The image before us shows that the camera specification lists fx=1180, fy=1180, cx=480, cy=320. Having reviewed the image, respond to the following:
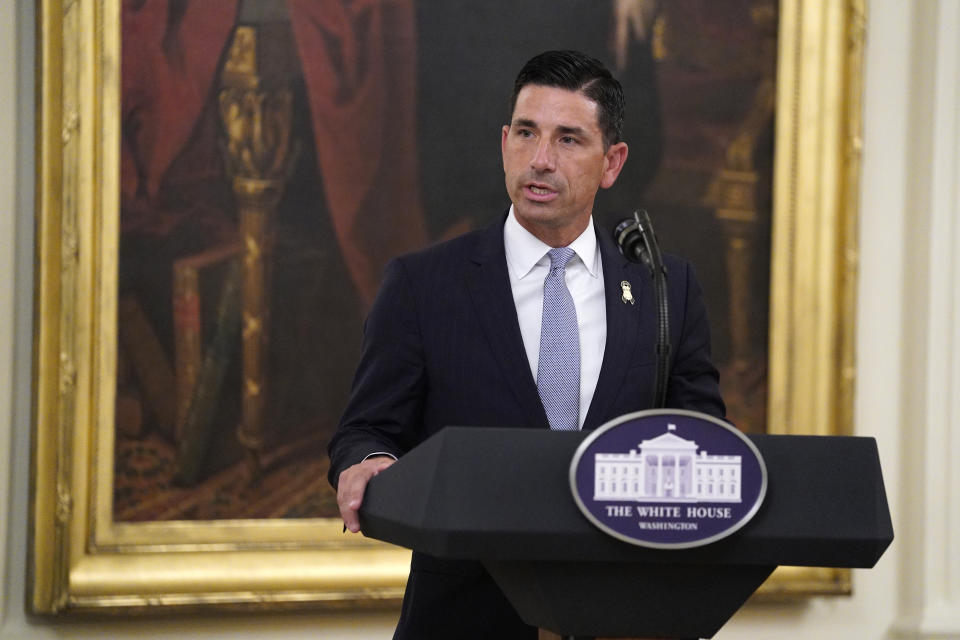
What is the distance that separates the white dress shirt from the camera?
2.34 meters

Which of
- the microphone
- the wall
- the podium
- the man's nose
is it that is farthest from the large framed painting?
the podium

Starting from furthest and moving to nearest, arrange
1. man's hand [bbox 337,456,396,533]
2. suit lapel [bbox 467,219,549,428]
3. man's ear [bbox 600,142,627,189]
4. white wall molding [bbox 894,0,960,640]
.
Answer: white wall molding [bbox 894,0,960,640], man's ear [bbox 600,142,627,189], suit lapel [bbox 467,219,549,428], man's hand [bbox 337,456,396,533]

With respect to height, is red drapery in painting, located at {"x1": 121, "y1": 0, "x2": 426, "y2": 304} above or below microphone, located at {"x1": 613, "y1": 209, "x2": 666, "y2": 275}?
above

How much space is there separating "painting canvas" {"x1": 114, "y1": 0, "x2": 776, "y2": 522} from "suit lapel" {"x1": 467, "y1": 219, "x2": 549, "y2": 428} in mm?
1856

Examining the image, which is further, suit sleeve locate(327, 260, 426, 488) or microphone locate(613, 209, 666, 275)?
suit sleeve locate(327, 260, 426, 488)

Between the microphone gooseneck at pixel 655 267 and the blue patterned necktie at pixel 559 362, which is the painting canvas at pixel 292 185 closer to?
the blue patterned necktie at pixel 559 362

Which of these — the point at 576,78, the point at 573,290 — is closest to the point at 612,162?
the point at 576,78

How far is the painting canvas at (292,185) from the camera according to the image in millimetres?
4055

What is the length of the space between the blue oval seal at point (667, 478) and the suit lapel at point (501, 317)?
0.69 meters

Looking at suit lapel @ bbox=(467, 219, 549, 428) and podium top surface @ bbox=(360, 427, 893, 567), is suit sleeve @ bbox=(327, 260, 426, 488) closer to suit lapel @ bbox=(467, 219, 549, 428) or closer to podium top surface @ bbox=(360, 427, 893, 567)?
suit lapel @ bbox=(467, 219, 549, 428)

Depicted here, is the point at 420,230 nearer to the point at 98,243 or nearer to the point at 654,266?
the point at 98,243

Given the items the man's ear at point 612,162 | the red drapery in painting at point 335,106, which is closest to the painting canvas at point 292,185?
the red drapery in painting at point 335,106

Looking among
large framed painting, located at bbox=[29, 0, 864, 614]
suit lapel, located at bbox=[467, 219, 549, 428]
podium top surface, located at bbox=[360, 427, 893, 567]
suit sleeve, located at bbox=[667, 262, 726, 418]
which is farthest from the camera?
large framed painting, located at bbox=[29, 0, 864, 614]

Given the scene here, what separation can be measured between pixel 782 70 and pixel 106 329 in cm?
273
